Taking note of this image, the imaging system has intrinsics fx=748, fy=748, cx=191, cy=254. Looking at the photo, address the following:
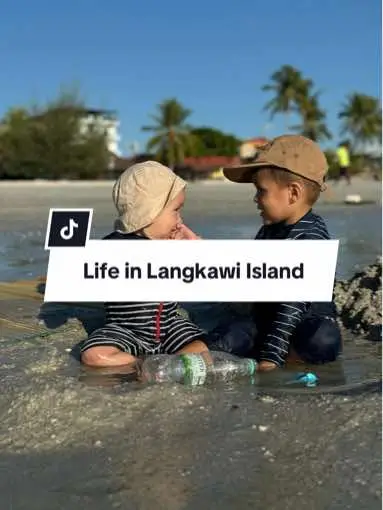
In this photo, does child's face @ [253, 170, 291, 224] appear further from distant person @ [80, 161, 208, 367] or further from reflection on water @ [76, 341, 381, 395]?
reflection on water @ [76, 341, 381, 395]

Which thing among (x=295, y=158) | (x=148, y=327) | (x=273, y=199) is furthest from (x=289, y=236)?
(x=148, y=327)

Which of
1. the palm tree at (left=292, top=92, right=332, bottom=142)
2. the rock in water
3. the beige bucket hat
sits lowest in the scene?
the rock in water

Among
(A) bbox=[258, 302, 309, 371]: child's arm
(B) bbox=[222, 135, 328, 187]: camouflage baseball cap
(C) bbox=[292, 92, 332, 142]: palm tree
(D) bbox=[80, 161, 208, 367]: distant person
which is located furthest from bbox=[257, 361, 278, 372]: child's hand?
(C) bbox=[292, 92, 332, 142]: palm tree

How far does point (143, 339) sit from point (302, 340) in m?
0.64

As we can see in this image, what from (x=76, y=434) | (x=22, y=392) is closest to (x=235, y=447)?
(x=76, y=434)

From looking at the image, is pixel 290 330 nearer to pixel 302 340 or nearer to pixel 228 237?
pixel 302 340

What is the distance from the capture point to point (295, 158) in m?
3.10

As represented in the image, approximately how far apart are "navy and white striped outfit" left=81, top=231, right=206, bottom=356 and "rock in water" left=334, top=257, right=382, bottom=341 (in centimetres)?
83

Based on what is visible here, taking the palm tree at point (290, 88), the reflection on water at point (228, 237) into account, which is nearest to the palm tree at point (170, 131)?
the palm tree at point (290, 88)

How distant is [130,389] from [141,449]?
1.76ft

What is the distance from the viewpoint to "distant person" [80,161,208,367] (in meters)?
2.98

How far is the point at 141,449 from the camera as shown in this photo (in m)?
1.94

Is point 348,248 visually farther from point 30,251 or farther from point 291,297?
point 291,297

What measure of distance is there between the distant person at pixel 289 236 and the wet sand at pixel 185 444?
0.21 meters
